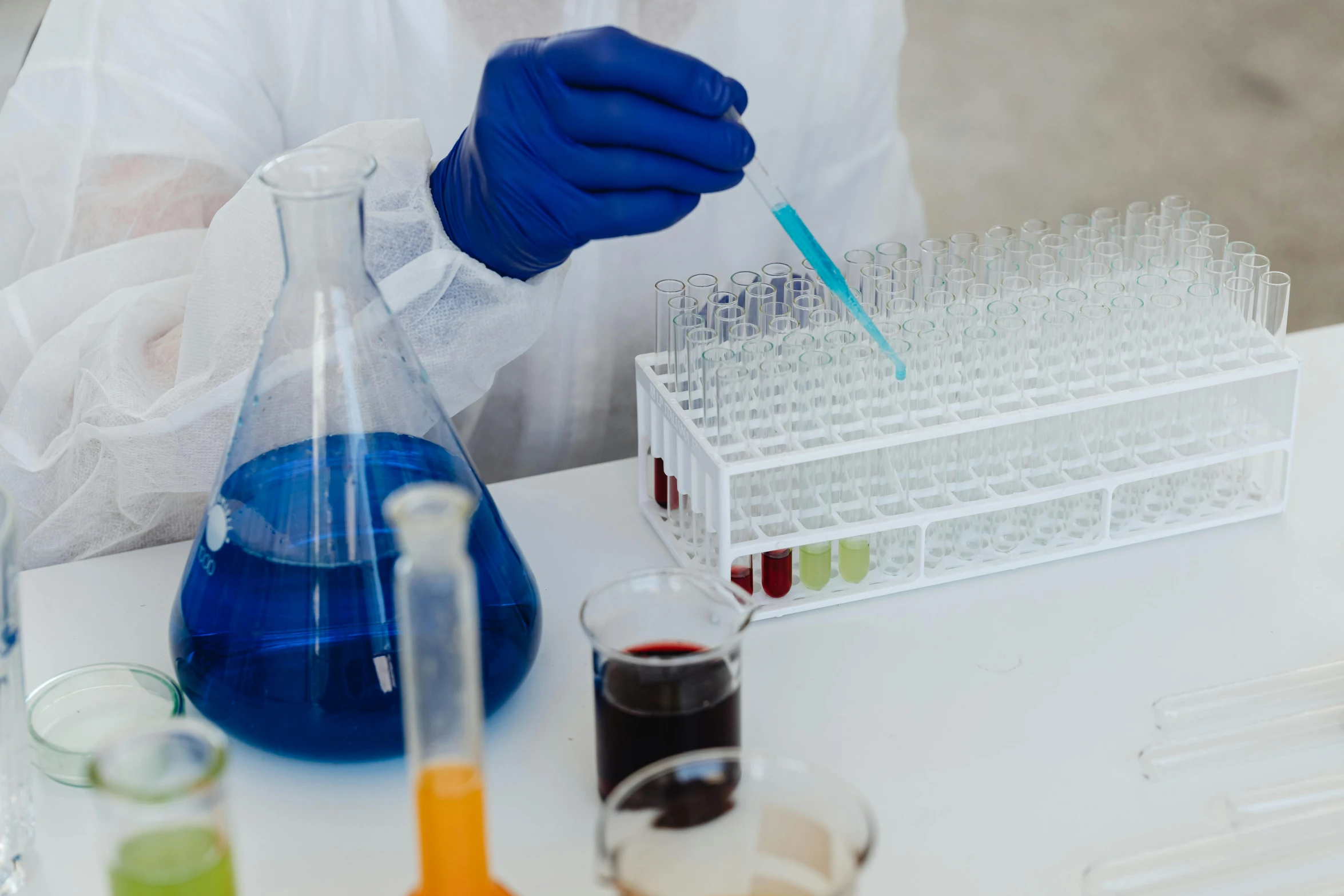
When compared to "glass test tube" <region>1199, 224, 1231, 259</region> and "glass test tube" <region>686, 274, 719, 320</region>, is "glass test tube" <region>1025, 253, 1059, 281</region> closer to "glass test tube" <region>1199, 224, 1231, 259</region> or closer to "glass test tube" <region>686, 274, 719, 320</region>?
"glass test tube" <region>1199, 224, 1231, 259</region>

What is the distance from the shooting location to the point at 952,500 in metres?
1.18

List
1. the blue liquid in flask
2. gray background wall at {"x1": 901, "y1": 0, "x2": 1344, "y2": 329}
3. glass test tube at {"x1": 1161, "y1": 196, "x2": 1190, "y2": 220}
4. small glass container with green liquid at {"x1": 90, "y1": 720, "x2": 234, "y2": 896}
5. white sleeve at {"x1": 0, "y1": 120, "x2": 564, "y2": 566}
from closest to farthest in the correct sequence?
small glass container with green liquid at {"x1": 90, "y1": 720, "x2": 234, "y2": 896}
the blue liquid in flask
white sleeve at {"x1": 0, "y1": 120, "x2": 564, "y2": 566}
glass test tube at {"x1": 1161, "y1": 196, "x2": 1190, "y2": 220}
gray background wall at {"x1": 901, "y1": 0, "x2": 1344, "y2": 329}

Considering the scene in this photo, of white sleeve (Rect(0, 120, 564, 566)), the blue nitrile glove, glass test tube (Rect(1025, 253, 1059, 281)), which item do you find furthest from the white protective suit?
glass test tube (Rect(1025, 253, 1059, 281))

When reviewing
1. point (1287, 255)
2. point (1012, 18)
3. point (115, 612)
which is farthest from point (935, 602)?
point (1012, 18)

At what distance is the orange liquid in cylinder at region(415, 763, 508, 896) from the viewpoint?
2.16 ft

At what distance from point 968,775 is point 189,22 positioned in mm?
1135

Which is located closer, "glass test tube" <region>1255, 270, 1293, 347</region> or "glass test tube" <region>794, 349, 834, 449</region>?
"glass test tube" <region>794, 349, 834, 449</region>

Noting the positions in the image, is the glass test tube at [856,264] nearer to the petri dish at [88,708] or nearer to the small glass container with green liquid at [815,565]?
the small glass container with green liquid at [815,565]

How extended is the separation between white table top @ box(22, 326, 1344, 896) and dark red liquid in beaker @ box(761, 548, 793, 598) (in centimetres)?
3

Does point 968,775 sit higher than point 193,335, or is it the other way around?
point 193,335

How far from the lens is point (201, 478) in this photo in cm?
135

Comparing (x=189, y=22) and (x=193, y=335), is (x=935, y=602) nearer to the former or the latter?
(x=193, y=335)

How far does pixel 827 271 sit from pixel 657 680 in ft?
A: 1.41

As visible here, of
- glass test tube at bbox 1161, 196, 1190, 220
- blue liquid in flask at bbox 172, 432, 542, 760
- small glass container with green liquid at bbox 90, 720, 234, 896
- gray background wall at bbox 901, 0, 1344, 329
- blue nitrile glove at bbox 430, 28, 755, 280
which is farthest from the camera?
gray background wall at bbox 901, 0, 1344, 329
